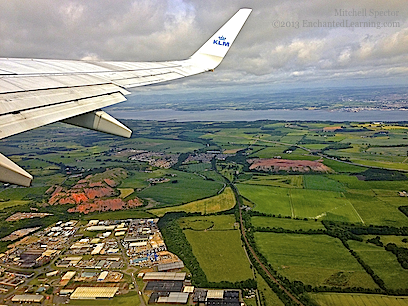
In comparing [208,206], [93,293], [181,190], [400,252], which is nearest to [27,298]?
[93,293]

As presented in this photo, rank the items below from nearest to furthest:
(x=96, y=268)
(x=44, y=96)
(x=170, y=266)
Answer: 1. (x=44, y=96)
2. (x=170, y=266)
3. (x=96, y=268)

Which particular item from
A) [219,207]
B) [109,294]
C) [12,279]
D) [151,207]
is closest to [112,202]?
[151,207]

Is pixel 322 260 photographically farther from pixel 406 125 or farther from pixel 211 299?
pixel 406 125

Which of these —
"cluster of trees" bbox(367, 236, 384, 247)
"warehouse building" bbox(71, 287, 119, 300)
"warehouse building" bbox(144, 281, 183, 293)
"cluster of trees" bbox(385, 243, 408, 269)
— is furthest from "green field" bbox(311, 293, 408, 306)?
"warehouse building" bbox(71, 287, 119, 300)

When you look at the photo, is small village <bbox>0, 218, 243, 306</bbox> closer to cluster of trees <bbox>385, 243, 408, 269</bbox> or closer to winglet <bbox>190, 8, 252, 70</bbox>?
cluster of trees <bbox>385, 243, 408, 269</bbox>

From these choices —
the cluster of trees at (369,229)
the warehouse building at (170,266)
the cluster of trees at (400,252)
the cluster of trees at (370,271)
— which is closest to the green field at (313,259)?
the cluster of trees at (370,271)

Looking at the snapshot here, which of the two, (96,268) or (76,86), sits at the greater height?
(76,86)

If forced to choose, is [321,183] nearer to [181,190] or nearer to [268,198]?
[268,198]
